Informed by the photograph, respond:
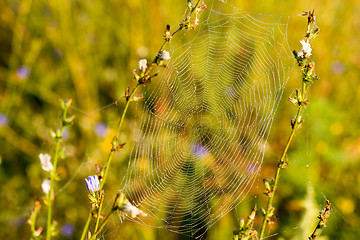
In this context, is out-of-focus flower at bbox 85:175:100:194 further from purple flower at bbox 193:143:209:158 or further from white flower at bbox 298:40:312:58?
purple flower at bbox 193:143:209:158

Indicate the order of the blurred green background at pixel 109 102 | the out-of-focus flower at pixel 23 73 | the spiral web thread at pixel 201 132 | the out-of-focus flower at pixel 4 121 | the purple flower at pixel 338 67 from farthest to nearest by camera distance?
the purple flower at pixel 338 67, the out-of-focus flower at pixel 23 73, the out-of-focus flower at pixel 4 121, the blurred green background at pixel 109 102, the spiral web thread at pixel 201 132

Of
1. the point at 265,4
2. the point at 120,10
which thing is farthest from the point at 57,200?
the point at 265,4

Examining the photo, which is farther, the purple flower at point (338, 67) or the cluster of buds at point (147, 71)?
the purple flower at point (338, 67)

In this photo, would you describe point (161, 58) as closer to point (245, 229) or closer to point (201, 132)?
point (245, 229)

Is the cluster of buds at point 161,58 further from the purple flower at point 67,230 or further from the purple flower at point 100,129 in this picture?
the purple flower at point 100,129

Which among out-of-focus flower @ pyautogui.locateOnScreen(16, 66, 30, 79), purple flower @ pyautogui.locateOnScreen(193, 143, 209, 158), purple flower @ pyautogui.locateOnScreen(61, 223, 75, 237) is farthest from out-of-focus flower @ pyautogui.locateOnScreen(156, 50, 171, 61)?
out-of-focus flower @ pyautogui.locateOnScreen(16, 66, 30, 79)

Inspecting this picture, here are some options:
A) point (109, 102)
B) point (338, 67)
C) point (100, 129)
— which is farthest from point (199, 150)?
point (338, 67)

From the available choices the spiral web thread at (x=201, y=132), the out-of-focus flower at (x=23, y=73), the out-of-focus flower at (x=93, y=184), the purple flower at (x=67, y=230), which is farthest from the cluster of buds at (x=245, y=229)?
the out-of-focus flower at (x=23, y=73)
